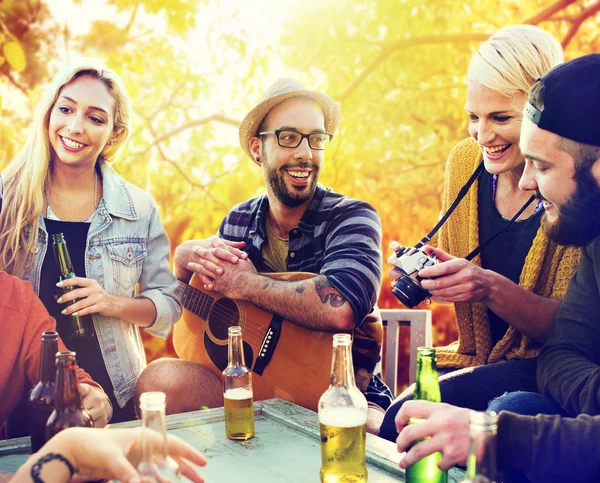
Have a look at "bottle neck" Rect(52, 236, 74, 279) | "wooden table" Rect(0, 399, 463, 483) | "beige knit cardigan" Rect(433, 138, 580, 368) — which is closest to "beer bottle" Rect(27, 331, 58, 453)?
"wooden table" Rect(0, 399, 463, 483)

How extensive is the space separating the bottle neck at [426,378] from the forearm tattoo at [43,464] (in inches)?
28.7

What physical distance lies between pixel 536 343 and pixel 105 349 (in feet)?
5.15

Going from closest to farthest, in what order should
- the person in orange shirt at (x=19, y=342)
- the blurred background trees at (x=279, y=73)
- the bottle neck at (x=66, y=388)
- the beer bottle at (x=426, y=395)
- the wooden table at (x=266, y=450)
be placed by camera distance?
the bottle neck at (x=66, y=388) < the beer bottle at (x=426, y=395) < the wooden table at (x=266, y=450) < the person in orange shirt at (x=19, y=342) < the blurred background trees at (x=279, y=73)

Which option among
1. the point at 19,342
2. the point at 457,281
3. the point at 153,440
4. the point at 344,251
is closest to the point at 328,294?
the point at 344,251

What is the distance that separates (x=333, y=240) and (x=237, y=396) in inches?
37.2

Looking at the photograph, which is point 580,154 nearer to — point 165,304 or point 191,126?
point 165,304

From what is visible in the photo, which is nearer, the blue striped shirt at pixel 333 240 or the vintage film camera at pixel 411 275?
the vintage film camera at pixel 411 275

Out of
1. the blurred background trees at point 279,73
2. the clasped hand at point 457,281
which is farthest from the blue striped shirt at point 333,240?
the blurred background trees at point 279,73

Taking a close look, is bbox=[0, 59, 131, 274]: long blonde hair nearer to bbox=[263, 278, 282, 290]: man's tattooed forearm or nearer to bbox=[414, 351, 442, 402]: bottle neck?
bbox=[263, 278, 282, 290]: man's tattooed forearm

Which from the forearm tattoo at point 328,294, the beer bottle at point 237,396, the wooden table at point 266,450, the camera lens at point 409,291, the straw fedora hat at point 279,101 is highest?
the straw fedora hat at point 279,101

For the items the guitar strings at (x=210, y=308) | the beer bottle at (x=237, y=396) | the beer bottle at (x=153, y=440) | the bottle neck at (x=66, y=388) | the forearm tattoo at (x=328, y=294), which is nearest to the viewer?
the beer bottle at (x=153, y=440)

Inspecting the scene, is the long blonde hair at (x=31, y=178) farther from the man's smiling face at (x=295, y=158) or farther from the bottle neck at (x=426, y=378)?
the bottle neck at (x=426, y=378)

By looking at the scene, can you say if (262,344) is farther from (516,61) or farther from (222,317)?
(516,61)

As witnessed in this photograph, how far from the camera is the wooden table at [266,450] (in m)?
1.53
